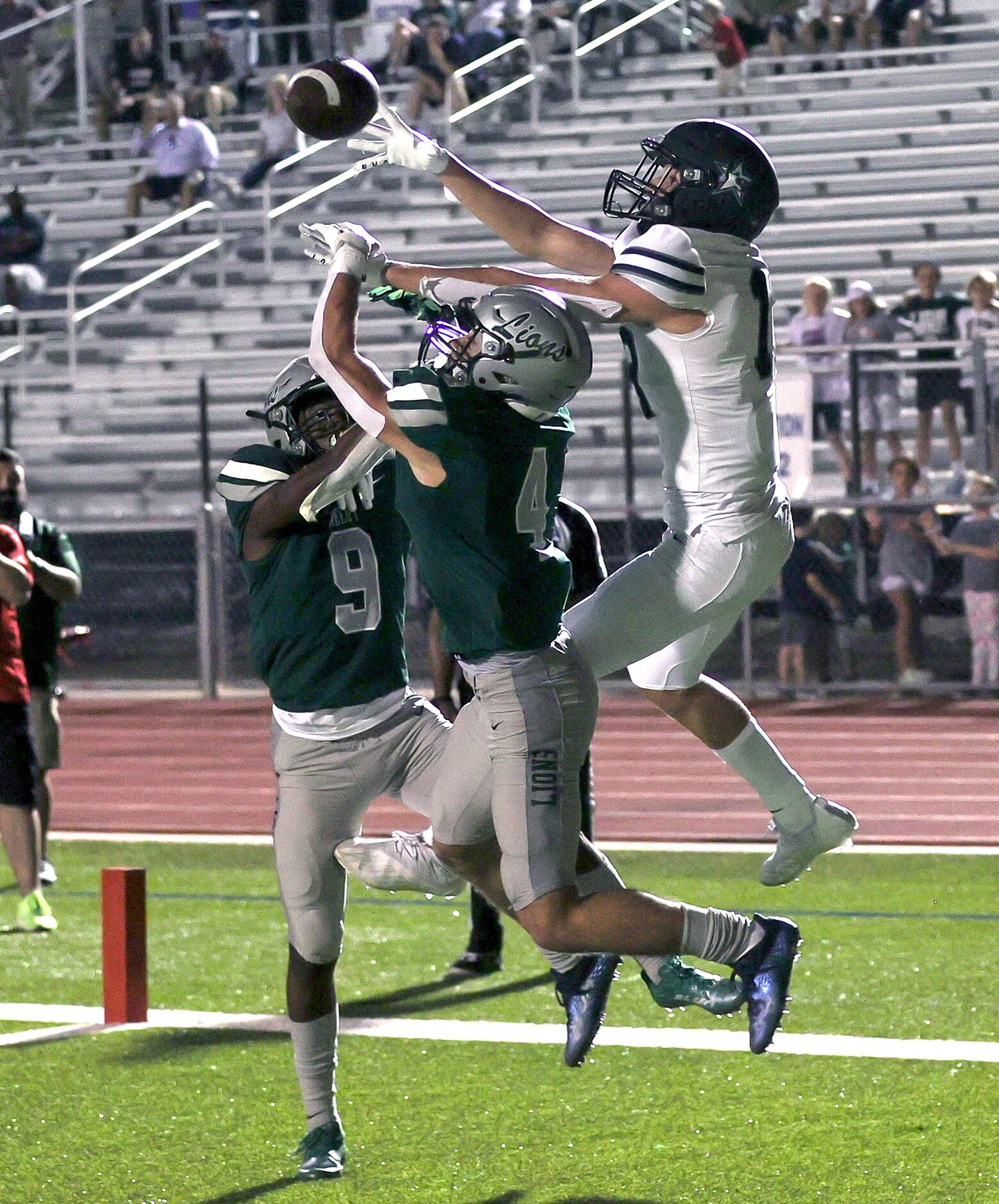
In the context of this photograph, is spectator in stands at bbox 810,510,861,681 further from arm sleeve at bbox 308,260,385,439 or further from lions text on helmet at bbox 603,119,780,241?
arm sleeve at bbox 308,260,385,439

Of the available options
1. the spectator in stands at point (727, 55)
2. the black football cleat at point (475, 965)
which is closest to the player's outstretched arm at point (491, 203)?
the black football cleat at point (475, 965)

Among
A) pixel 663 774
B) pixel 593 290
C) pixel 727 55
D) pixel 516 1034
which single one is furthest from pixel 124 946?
pixel 727 55

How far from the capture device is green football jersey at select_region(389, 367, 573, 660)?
432 centimetres

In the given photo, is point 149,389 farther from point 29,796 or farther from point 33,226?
point 29,796

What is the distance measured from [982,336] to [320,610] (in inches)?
384

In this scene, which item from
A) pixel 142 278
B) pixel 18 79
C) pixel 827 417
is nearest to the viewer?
pixel 827 417

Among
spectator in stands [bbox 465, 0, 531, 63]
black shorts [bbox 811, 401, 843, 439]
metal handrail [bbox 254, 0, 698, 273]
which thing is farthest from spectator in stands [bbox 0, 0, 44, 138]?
black shorts [bbox 811, 401, 843, 439]

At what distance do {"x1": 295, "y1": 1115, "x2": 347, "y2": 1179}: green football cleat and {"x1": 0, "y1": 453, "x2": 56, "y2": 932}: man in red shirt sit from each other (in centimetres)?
328

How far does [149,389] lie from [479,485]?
49.3 feet

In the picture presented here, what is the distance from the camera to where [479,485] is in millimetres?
4344

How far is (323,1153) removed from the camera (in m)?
4.94

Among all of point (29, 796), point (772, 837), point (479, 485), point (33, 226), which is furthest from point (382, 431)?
point (33, 226)

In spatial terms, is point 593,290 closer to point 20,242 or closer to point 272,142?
point 272,142

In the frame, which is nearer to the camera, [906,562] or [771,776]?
[771,776]
